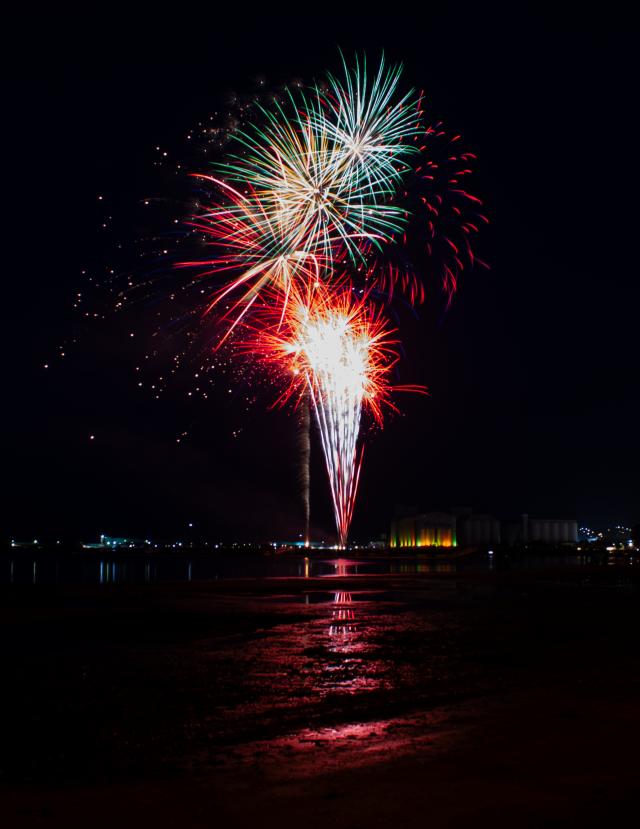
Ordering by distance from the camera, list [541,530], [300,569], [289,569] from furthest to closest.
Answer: [541,530], [289,569], [300,569]

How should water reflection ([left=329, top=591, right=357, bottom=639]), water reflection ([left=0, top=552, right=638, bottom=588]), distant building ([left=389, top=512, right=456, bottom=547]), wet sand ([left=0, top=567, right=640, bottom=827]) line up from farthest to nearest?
distant building ([left=389, top=512, right=456, bottom=547])
water reflection ([left=0, top=552, right=638, bottom=588])
water reflection ([left=329, top=591, right=357, bottom=639])
wet sand ([left=0, top=567, right=640, bottom=827])

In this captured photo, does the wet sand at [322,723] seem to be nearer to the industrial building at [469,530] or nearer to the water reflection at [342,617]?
the water reflection at [342,617]

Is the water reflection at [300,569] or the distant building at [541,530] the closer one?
the water reflection at [300,569]

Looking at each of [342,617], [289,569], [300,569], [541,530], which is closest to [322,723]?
[342,617]

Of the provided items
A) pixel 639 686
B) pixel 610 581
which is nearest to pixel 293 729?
pixel 639 686

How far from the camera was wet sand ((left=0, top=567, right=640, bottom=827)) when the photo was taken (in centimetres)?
644

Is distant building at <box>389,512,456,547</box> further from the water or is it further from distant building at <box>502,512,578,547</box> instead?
the water

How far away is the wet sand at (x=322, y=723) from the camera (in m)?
6.44

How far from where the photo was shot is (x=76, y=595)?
33.5 metres

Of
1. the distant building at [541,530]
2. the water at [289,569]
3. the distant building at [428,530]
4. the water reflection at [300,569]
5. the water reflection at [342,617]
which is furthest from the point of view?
the distant building at [541,530]

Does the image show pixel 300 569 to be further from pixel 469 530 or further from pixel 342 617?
pixel 469 530

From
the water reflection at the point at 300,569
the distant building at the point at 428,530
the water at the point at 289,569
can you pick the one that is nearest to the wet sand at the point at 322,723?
the water reflection at the point at 300,569

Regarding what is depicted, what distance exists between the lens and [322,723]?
9578 mm

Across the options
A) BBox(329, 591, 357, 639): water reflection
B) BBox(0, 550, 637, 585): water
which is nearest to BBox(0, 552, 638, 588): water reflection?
BBox(0, 550, 637, 585): water
